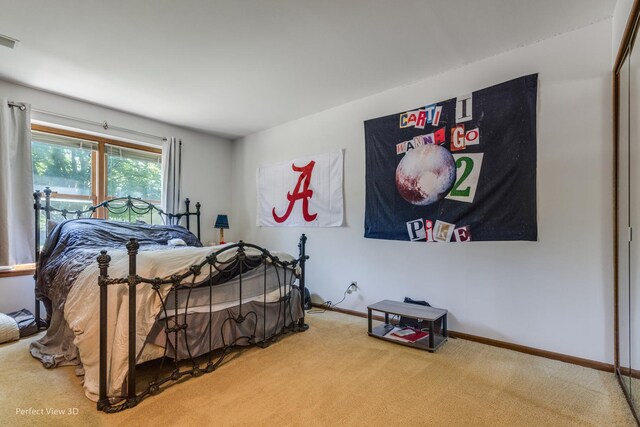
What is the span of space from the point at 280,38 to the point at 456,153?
5.68 feet

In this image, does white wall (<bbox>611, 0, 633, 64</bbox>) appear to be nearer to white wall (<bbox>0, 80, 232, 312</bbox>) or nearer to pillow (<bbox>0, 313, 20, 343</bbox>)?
white wall (<bbox>0, 80, 232, 312</bbox>)

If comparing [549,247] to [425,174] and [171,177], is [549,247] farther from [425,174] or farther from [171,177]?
[171,177]

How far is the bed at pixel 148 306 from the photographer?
175 cm

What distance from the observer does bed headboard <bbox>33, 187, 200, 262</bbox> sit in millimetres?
3250

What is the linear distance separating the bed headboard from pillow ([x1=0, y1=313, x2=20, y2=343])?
24.8 inches

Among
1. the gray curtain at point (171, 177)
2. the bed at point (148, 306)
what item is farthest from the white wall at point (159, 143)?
the bed at point (148, 306)

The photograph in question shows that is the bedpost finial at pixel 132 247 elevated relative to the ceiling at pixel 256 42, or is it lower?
lower

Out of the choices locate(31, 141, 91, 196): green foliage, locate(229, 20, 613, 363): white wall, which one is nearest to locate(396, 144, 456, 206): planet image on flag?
locate(229, 20, 613, 363): white wall

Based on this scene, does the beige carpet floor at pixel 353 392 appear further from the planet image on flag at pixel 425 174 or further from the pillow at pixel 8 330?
the planet image on flag at pixel 425 174

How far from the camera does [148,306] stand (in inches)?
73.9

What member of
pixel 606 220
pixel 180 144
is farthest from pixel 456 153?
pixel 180 144

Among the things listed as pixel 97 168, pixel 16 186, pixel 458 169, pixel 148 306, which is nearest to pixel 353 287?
pixel 458 169

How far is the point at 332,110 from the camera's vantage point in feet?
12.4

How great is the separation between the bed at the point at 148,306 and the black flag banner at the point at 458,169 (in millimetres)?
1163
